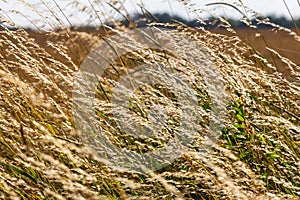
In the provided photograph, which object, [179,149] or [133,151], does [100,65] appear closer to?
[133,151]

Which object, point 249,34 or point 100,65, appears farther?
point 249,34

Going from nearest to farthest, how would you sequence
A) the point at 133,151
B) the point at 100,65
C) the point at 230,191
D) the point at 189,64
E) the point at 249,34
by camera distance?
1. the point at 230,191
2. the point at 133,151
3. the point at 189,64
4. the point at 100,65
5. the point at 249,34

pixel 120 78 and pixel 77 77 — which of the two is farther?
pixel 120 78

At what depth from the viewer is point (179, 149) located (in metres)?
1.83

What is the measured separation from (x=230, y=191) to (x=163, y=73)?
0.96 metres

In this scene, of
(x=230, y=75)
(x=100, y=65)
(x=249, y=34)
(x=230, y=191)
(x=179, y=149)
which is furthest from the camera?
(x=249, y=34)

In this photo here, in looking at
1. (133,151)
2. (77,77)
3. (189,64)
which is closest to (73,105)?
(77,77)

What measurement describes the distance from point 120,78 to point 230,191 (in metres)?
1.30

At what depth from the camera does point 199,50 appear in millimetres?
2373

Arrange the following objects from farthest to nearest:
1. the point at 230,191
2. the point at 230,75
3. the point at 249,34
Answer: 1. the point at 249,34
2. the point at 230,75
3. the point at 230,191

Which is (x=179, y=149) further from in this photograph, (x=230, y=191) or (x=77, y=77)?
(x=77, y=77)

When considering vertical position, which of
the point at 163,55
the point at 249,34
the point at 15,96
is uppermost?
the point at 15,96

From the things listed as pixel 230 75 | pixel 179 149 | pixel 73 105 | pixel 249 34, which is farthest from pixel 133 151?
pixel 249 34

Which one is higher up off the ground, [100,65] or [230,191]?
[100,65]
